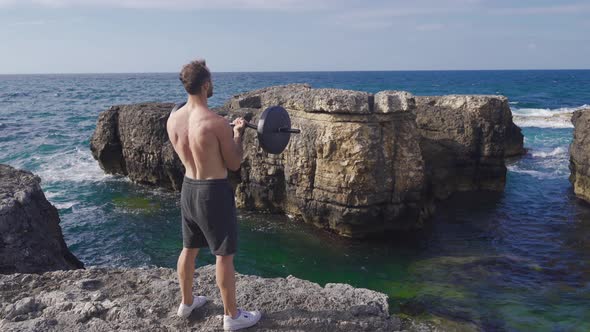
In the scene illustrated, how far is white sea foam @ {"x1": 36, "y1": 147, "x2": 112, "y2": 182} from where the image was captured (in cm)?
1812

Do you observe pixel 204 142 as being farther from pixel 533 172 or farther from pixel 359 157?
pixel 533 172

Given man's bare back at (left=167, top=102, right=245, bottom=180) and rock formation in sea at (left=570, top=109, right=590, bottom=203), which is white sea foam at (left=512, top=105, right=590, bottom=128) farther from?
man's bare back at (left=167, top=102, right=245, bottom=180)

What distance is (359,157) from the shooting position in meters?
10.7

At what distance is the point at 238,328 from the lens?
3.91m

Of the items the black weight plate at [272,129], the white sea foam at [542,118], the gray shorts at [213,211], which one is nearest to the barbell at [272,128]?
the black weight plate at [272,129]

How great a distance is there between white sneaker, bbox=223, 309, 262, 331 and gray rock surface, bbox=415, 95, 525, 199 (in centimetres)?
1179

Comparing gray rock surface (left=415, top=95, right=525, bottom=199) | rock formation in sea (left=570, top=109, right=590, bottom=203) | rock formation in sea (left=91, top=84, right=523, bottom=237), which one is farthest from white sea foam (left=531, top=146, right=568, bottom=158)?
gray rock surface (left=415, top=95, right=525, bottom=199)

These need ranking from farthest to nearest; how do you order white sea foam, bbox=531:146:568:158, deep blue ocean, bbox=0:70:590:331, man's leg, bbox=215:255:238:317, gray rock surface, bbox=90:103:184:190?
white sea foam, bbox=531:146:568:158
gray rock surface, bbox=90:103:184:190
deep blue ocean, bbox=0:70:590:331
man's leg, bbox=215:255:238:317

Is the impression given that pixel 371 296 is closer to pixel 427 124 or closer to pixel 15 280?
pixel 15 280

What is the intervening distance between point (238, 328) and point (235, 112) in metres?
10.5

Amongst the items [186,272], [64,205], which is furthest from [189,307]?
[64,205]

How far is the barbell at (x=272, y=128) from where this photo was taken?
4.12m

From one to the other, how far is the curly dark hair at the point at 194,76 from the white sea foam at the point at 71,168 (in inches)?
603

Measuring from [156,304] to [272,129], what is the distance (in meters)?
1.88
